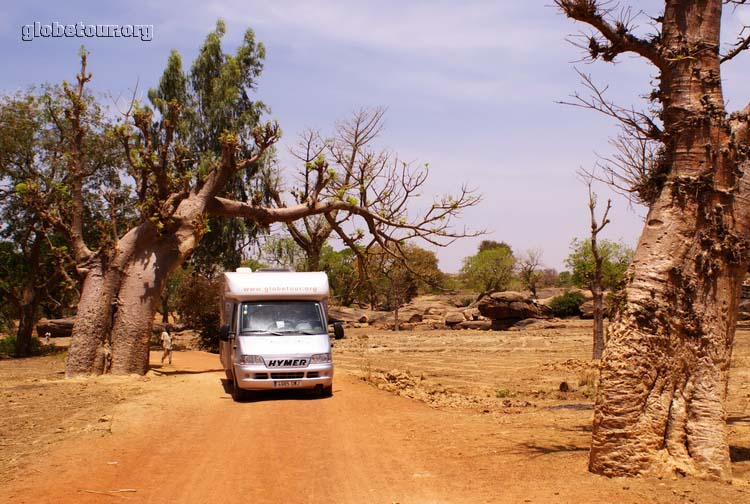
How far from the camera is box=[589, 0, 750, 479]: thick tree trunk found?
675 centimetres

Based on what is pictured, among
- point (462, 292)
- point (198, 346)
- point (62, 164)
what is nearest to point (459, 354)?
point (198, 346)

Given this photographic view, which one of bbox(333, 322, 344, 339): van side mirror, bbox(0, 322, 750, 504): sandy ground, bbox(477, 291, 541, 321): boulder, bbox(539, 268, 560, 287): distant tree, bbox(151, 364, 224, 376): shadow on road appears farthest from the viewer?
bbox(539, 268, 560, 287): distant tree

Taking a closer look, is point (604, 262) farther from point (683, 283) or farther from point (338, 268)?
point (683, 283)

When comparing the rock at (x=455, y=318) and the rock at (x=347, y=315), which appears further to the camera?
the rock at (x=347, y=315)

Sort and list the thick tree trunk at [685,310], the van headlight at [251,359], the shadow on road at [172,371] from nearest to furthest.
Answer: the thick tree trunk at [685,310] < the van headlight at [251,359] < the shadow on road at [172,371]

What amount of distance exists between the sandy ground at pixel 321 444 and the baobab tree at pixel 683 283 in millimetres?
408

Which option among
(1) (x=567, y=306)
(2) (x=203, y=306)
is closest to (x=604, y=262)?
(1) (x=567, y=306)

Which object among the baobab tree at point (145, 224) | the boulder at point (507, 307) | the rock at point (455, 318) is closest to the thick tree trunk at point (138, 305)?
the baobab tree at point (145, 224)

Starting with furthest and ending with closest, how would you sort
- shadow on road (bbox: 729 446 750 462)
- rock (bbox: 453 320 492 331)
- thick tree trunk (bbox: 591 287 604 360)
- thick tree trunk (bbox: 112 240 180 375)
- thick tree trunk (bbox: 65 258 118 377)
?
rock (bbox: 453 320 492 331) < thick tree trunk (bbox: 591 287 604 360) < thick tree trunk (bbox: 112 240 180 375) < thick tree trunk (bbox: 65 258 118 377) < shadow on road (bbox: 729 446 750 462)

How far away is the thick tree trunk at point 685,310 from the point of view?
6.75 meters

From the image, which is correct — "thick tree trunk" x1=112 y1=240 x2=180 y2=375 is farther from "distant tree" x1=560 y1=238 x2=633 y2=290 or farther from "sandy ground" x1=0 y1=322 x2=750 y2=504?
"distant tree" x1=560 y1=238 x2=633 y2=290

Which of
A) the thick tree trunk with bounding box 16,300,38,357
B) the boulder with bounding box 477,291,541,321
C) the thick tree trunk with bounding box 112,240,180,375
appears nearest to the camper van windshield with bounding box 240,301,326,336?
the thick tree trunk with bounding box 112,240,180,375

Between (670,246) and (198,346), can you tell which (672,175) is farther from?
(198,346)

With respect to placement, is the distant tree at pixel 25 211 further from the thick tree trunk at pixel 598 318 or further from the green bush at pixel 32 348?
the thick tree trunk at pixel 598 318
